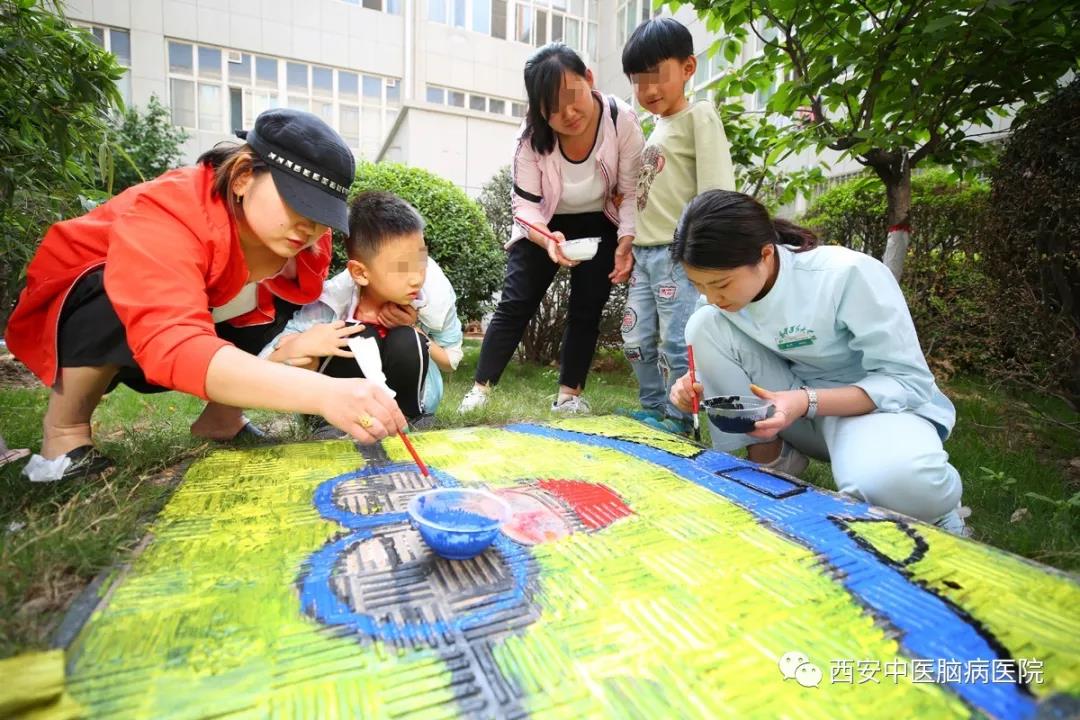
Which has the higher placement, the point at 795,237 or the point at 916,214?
the point at 916,214

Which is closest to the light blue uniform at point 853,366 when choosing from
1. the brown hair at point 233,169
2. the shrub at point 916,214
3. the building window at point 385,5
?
the brown hair at point 233,169

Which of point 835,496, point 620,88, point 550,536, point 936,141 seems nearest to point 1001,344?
point 936,141

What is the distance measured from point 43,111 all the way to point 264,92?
536 inches

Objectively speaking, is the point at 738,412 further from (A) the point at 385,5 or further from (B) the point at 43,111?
(A) the point at 385,5

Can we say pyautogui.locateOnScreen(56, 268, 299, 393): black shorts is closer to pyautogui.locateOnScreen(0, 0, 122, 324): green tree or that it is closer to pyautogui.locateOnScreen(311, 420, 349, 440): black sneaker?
pyautogui.locateOnScreen(0, 0, 122, 324): green tree

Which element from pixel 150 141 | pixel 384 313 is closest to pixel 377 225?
pixel 384 313

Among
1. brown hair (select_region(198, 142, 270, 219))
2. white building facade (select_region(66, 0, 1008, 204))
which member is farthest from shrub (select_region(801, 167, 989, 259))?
white building facade (select_region(66, 0, 1008, 204))

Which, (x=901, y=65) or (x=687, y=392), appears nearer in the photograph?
(x=687, y=392)

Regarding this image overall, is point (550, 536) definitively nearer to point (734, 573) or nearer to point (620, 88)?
point (734, 573)

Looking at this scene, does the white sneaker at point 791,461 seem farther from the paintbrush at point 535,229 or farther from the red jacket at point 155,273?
the red jacket at point 155,273

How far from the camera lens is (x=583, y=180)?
8.47 ft

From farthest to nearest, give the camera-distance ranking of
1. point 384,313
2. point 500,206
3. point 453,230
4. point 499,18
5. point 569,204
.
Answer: point 499,18, point 500,206, point 453,230, point 569,204, point 384,313

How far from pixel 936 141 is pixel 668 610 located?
2.56 m

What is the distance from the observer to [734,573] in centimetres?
105
